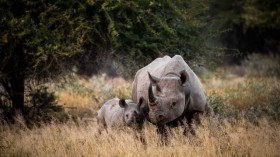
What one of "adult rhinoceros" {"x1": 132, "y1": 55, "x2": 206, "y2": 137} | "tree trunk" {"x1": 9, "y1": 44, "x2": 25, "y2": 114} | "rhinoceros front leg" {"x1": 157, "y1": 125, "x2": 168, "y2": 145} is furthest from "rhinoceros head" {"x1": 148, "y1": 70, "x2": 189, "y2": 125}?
"tree trunk" {"x1": 9, "y1": 44, "x2": 25, "y2": 114}

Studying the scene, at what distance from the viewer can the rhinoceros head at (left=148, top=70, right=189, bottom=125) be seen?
8.70 m

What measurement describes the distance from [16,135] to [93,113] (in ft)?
12.9

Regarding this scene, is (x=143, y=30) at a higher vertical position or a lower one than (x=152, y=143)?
higher

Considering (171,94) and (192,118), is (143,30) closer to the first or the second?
(192,118)

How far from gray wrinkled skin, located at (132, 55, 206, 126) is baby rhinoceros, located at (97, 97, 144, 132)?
198 mm

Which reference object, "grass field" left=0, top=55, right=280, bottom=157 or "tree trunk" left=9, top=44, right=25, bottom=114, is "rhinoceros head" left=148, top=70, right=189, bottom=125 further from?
"tree trunk" left=9, top=44, right=25, bottom=114

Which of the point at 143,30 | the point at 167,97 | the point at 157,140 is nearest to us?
the point at 167,97

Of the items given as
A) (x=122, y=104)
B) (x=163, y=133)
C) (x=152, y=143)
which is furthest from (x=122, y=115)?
(x=152, y=143)

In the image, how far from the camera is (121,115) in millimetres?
10500

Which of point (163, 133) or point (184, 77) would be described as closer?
point (184, 77)

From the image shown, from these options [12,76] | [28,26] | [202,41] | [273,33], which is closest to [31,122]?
[12,76]

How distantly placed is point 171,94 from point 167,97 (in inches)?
4.6

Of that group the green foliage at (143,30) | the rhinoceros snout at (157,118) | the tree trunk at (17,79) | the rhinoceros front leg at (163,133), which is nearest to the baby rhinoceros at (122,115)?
the rhinoceros front leg at (163,133)

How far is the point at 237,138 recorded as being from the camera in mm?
8812
